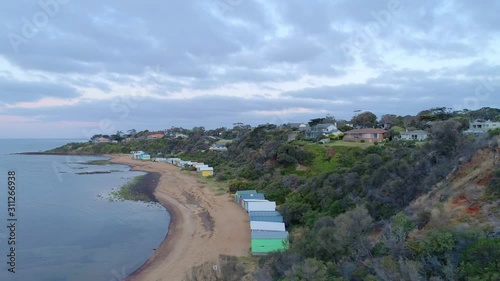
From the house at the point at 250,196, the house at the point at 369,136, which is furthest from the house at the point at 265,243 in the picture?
the house at the point at 369,136

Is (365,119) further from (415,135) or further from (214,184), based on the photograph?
(214,184)

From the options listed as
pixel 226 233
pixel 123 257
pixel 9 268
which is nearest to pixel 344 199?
pixel 226 233

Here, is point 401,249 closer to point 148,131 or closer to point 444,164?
point 444,164

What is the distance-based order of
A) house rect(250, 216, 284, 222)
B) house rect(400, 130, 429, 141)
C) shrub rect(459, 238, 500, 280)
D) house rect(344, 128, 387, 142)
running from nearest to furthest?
shrub rect(459, 238, 500, 280)
house rect(250, 216, 284, 222)
house rect(400, 130, 429, 141)
house rect(344, 128, 387, 142)

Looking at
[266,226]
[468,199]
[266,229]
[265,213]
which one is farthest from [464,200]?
[265,213]

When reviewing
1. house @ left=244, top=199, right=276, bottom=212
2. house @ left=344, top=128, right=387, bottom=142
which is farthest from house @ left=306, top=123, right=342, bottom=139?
house @ left=244, top=199, right=276, bottom=212

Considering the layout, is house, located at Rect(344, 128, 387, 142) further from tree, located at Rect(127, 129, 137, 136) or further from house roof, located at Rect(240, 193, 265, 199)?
tree, located at Rect(127, 129, 137, 136)
